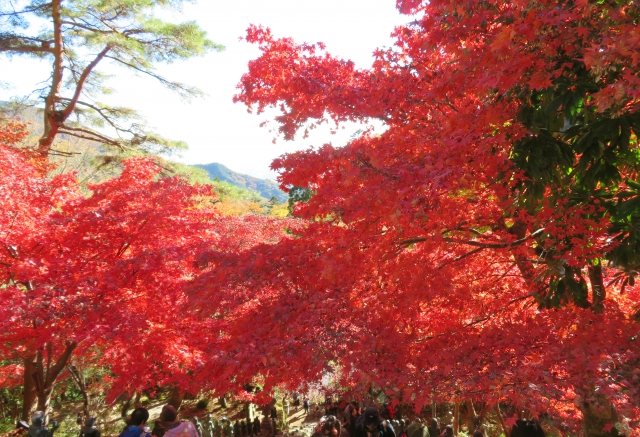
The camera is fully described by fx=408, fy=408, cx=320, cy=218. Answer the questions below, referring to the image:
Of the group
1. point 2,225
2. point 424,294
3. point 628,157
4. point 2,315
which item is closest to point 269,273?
point 424,294

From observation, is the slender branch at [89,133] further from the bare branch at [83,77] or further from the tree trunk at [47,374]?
the tree trunk at [47,374]

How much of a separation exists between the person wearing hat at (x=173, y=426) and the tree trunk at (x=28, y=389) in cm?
635

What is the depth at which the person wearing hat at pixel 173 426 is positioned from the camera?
423 cm

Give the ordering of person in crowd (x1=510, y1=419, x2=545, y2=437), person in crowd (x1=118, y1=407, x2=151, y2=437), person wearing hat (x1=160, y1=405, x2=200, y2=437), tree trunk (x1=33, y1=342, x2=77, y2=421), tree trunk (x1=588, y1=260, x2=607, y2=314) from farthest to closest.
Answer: tree trunk (x1=33, y1=342, x2=77, y2=421)
tree trunk (x1=588, y1=260, x2=607, y2=314)
person in crowd (x1=510, y1=419, x2=545, y2=437)
person in crowd (x1=118, y1=407, x2=151, y2=437)
person wearing hat (x1=160, y1=405, x2=200, y2=437)

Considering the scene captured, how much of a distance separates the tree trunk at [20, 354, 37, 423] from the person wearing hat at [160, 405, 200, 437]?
6351mm

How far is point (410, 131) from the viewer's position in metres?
4.93

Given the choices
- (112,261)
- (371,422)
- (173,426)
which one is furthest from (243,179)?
(173,426)

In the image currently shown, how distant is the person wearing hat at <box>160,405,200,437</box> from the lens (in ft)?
13.9

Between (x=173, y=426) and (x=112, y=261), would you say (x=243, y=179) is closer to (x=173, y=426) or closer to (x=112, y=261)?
(x=112, y=261)

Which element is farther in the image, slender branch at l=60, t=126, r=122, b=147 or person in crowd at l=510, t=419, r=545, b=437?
slender branch at l=60, t=126, r=122, b=147

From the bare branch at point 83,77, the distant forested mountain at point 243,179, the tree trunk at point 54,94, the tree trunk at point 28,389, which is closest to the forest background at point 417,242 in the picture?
the tree trunk at point 28,389

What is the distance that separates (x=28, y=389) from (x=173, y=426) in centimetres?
712

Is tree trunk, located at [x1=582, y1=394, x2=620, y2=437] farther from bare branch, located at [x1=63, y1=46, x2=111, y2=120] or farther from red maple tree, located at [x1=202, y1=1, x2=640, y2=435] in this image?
bare branch, located at [x1=63, y1=46, x2=111, y2=120]

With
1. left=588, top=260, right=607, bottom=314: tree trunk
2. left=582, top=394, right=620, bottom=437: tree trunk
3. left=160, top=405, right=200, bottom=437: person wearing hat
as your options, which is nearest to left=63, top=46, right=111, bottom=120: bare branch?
left=160, top=405, right=200, bottom=437: person wearing hat
